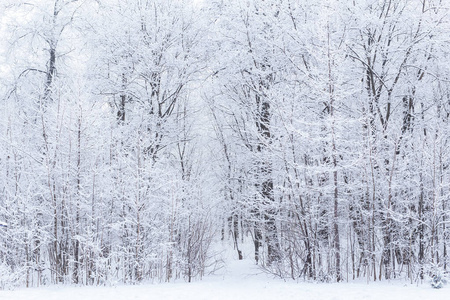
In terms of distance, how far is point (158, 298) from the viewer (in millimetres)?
8617

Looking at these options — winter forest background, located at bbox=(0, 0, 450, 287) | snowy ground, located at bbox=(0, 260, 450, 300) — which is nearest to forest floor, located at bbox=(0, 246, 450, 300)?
snowy ground, located at bbox=(0, 260, 450, 300)

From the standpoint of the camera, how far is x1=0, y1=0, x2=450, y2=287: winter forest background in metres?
10.8

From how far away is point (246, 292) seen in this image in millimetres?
9812

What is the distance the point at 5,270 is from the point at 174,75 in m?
8.01

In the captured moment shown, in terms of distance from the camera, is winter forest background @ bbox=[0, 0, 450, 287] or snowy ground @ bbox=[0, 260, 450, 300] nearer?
snowy ground @ bbox=[0, 260, 450, 300]

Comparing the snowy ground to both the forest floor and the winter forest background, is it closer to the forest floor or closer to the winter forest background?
the forest floor

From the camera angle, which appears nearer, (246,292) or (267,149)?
(246,292)

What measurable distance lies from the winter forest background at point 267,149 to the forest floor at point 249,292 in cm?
81

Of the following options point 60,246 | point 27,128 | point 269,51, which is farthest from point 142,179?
point 269,51

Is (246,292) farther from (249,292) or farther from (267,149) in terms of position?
(267,149)

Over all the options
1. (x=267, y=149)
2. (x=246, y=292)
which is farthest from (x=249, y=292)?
(x=267, y=149)

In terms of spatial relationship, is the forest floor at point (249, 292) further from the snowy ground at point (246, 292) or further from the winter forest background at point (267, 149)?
the winter forest background at point (267, 149)

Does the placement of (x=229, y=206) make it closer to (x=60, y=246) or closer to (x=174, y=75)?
(x=174, y=75)

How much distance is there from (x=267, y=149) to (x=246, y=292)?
4.51m
